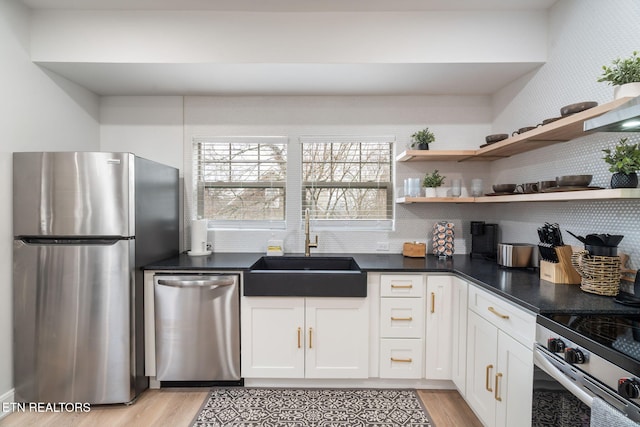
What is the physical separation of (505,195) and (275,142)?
2023 mm

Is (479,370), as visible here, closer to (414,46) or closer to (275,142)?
(414,46)

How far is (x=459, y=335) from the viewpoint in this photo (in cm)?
214

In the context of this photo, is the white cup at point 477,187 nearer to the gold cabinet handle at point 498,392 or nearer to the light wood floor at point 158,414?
the gold cabinet handle at point 498,392

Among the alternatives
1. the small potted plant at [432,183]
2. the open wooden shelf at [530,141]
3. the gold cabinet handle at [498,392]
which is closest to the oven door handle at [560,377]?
the gold cabinet handle at [498,392]

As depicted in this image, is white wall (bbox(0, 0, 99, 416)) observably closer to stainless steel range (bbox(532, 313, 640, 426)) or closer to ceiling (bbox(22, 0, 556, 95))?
ceiling (bbox(22, 0, 556, 95))

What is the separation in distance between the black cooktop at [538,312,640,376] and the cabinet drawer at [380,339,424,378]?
1106 mm

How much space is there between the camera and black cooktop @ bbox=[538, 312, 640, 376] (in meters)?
0.97

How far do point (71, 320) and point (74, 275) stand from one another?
12.2 inches

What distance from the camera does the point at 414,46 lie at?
2219mm

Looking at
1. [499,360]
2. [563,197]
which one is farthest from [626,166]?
[499,360]

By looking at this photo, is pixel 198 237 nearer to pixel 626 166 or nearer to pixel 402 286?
pixel 402 286

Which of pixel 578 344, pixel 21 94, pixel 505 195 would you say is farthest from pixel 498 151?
pixel 21 94

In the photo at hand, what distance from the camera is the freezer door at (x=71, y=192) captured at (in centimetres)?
204

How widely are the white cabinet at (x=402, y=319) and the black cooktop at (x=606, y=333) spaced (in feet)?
3.15
